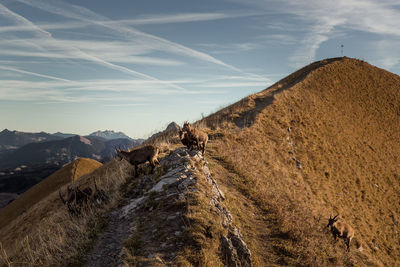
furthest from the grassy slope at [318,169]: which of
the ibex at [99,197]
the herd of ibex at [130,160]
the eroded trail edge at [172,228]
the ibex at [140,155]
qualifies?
the ibex at [99,197]

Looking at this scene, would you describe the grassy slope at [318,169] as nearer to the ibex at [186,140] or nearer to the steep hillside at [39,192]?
the ibex at [186,140]

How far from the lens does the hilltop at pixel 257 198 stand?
718 centimetres

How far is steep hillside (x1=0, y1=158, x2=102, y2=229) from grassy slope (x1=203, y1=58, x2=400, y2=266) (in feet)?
88.9

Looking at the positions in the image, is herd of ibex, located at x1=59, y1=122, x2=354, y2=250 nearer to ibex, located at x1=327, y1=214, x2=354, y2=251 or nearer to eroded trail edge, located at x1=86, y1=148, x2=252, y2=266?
eroded trail edge, located at x1=86, y1=148, x2=252, y2=266

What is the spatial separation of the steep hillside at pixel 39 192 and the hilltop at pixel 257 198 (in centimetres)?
846

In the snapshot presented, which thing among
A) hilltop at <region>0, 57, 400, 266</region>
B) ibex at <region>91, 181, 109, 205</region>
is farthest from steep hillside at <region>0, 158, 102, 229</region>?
ibex at <region>91, 181, 109, 205</region>

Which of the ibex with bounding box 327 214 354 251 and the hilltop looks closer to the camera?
the hilltop

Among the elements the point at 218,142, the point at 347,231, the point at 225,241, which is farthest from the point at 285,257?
the point at 218,142

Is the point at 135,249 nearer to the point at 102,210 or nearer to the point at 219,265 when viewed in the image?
the point at 219,265

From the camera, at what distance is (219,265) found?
21.3 feet

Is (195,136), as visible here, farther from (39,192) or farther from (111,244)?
(39,192)

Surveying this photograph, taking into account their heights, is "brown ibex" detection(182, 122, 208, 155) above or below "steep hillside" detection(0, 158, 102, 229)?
above

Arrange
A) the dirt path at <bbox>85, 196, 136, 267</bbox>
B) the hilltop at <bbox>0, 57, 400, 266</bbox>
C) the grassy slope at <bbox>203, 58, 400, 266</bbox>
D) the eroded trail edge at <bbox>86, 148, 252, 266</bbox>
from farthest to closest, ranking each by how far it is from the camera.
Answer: the grassy slope at <bbox>203, 58, 400, 266</bbox>, the hilltop at <bbox>0, 57, 400, 266</bbox>, the dirt path at <bbox>85, 196, 136, 267</bbox>, the eroded trail edge at <bbox>86, 148, 252, 266</bbox>

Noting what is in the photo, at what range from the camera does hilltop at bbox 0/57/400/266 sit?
718 cm
